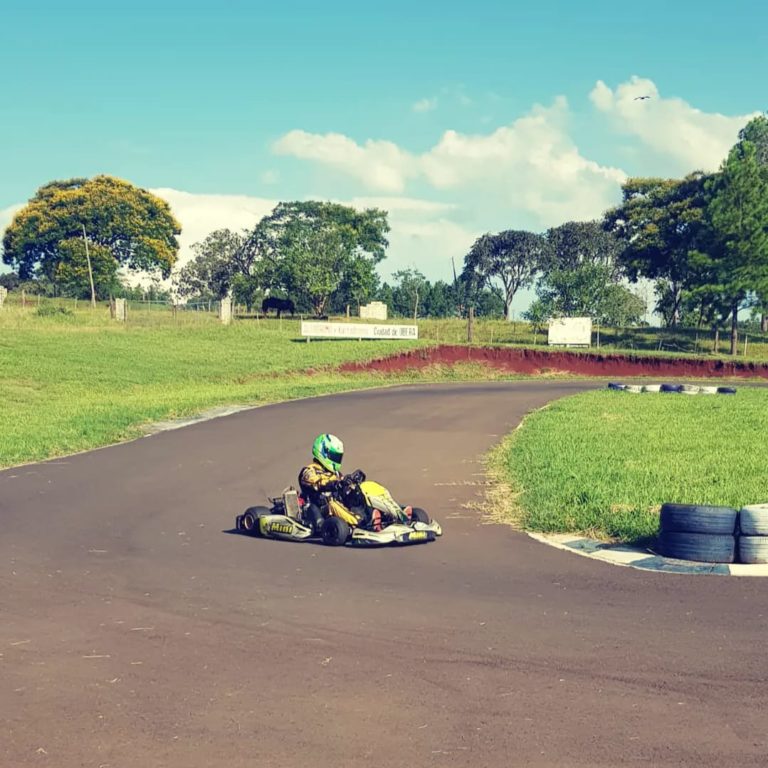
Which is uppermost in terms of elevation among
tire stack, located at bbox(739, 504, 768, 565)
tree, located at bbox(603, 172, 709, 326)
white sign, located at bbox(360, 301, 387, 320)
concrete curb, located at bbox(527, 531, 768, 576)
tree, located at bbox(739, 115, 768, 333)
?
tree, located at bbox(739, 115, 768, 333)

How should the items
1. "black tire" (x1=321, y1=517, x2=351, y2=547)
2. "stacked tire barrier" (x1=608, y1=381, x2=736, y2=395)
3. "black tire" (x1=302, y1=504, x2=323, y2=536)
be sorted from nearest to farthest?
"black tire" (x1=321, y1=517, x2=351, y2=547), "black tire" (x1=302, y1=504, x2=323, y2=536), "stacked tire barrier" (x1=608, y1=381, x2=736, y2=395)

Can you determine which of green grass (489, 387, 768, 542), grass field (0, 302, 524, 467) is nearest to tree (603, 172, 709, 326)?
grass field (0, 302, 524, 467)

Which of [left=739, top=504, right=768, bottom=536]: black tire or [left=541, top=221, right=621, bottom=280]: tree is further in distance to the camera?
[left=541, top=221, right=621, bottom=280]: tree

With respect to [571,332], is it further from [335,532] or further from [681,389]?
[335,532]

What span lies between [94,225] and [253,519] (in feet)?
287

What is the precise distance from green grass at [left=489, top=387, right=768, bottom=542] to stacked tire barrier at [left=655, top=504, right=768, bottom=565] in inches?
38.2

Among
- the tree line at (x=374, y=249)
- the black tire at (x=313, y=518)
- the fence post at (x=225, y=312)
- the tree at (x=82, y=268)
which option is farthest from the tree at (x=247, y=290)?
the black tire at (x=313, y=518)

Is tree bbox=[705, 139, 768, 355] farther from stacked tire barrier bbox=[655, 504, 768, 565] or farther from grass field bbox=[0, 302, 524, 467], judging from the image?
stacked tire barrier bbox=[655, 504, 768, 565]

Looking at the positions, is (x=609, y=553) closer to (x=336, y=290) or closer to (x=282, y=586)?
(x=282, y=586)

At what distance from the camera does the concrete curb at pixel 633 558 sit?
11414mm

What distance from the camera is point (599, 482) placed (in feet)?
55.6

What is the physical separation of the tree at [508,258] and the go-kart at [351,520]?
107085mm

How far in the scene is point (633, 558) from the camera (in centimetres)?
1209

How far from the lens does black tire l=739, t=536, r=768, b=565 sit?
461 inches
